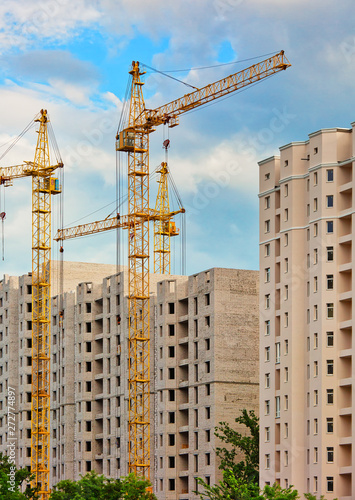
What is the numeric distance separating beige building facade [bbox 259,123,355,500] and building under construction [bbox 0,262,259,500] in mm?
17450

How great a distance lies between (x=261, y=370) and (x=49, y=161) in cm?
5913

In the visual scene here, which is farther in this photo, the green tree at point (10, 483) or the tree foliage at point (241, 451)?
the tree foliage at point (241, 451)

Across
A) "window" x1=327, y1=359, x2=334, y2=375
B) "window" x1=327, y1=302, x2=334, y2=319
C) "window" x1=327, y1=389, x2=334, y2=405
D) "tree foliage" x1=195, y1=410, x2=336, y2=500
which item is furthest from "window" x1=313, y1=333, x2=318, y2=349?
"tree foliage" x1=195, y1=410, x2=336, y2=500

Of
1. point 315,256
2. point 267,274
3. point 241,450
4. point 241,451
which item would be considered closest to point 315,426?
point 315,256

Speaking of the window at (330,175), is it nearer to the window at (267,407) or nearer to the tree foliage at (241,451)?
the window at (267,407)

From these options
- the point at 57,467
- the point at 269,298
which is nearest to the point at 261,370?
the point at 269,298

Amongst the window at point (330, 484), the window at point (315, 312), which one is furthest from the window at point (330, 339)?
the window at point (330, 484)

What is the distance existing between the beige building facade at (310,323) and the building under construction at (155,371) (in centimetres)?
1745

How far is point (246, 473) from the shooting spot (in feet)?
447

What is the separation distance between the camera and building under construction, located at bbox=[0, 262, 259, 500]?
14800cm

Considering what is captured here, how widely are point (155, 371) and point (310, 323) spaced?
126ft

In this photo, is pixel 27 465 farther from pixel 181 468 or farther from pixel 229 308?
pixel 229 308

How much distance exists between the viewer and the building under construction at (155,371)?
14800 cm

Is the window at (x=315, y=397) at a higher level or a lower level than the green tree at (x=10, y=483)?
higher
